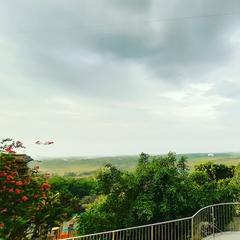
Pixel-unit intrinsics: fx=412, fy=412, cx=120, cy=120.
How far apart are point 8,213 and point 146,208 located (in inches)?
317

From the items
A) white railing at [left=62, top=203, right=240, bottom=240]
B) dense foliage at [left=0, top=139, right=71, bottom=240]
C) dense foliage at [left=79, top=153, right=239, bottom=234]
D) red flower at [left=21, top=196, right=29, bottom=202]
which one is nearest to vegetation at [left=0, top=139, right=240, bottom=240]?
dense foliage at [left=79, top=153, right=239, bottom=234]

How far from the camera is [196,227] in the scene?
640 inches

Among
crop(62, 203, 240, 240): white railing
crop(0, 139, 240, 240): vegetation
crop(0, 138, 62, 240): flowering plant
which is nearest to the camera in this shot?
crop(0, 138, 62, 240): flowering plant

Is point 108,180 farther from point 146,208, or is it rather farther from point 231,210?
point 231,210

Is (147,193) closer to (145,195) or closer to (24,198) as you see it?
(145,195)

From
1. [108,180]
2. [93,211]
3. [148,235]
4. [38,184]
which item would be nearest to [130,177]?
[108,180]

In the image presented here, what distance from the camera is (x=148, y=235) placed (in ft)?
50.9

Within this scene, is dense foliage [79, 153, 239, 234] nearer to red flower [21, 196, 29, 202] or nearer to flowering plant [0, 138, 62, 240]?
flowering plant [0, 138, 62, 240]

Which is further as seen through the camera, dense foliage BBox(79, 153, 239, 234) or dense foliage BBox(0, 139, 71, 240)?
dense foliage BBox(79, 153, 239, 234)

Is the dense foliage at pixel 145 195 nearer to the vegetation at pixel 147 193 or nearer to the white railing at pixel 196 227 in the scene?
the vegetation at pixel 147 193

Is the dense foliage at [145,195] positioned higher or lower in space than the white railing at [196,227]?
higher

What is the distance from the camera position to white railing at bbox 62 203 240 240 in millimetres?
15422

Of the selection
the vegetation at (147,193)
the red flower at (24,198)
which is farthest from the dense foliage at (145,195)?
the red flower at (24,198)

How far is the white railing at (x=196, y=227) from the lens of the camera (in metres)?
15.4
